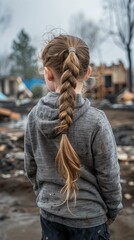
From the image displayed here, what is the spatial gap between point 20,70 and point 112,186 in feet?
183

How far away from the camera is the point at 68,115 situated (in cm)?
177

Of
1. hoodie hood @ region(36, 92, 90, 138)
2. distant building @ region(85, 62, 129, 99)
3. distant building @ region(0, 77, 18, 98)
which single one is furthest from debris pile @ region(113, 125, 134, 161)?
distant building @ region(0, 77, 18, 98)

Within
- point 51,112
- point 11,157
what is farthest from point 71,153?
point 11,157

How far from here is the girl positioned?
5.87ft

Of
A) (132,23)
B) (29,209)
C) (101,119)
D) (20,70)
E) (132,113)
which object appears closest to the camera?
(101,119)

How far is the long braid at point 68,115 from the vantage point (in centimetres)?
177

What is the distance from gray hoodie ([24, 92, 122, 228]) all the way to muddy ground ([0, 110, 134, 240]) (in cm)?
207

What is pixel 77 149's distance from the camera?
5.98ft

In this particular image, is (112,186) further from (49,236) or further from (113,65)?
(113,65)

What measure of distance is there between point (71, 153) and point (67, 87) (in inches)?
12.2

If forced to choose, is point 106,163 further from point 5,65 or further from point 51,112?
point 5,65

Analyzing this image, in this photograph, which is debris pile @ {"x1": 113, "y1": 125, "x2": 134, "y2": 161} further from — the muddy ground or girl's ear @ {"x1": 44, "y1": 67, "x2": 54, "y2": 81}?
girl's ear @ {"x1": 44, "y1": 67, "x2": 54, "y2": 81}

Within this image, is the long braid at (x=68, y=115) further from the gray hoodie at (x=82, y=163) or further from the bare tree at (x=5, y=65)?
the bare tree at (x=5, y=65)

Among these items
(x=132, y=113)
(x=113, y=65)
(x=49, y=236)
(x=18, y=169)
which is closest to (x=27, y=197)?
(x=18, y=169)
